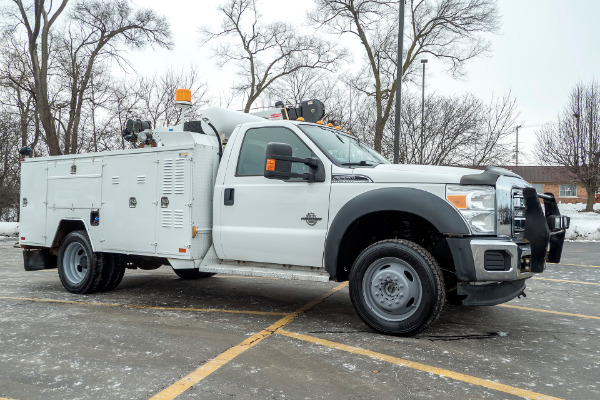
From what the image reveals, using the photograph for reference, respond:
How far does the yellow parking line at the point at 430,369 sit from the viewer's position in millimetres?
3275

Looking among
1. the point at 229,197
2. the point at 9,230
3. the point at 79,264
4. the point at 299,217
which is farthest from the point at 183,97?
the point at 9,230

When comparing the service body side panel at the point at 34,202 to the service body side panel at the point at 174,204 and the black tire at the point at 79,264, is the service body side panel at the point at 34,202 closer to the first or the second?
the black tire at the point at 79,264

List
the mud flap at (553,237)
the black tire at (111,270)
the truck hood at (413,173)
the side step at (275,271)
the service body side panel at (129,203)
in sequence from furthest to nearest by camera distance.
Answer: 1. the black tire at (111,270)
2. the service body side panel at (129,203)
3. the mud flap at (553,237)
4. the side step at (275,271)
5. the truck hood at (413,173)

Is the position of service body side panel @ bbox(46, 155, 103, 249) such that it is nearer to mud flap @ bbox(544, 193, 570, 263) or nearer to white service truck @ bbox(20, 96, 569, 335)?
white service truck @ bbox(20, 96, 569, 335)

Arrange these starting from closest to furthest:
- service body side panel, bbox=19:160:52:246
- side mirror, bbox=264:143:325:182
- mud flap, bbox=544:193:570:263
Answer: side mirror, bbox=264:143:325:182 < mud flap, bbox=544:193:570:263 < service body side panel, bbox=19:160:52:246

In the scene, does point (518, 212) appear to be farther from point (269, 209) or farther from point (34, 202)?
point (34, 202)

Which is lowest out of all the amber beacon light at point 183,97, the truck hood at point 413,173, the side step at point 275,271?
the side step at point 275,271

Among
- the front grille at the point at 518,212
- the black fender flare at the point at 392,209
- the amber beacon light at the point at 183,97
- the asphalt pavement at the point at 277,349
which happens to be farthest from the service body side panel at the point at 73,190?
the front grille at the point at 518,212

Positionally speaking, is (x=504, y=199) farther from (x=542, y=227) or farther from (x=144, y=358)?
(x=144, y=358)

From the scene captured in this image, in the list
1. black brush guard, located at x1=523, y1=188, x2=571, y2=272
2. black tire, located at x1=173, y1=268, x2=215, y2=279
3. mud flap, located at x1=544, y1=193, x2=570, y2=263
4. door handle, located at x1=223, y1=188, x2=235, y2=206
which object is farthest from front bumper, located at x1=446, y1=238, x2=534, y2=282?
black tire, located at x1=173, y1=268, x2=215, y2=279

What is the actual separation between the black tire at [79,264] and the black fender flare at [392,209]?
11.1ft

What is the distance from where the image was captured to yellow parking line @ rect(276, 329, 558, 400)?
3.28m

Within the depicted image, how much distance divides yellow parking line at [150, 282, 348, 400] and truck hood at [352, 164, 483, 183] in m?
1.75

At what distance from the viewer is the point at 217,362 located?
3.85m
